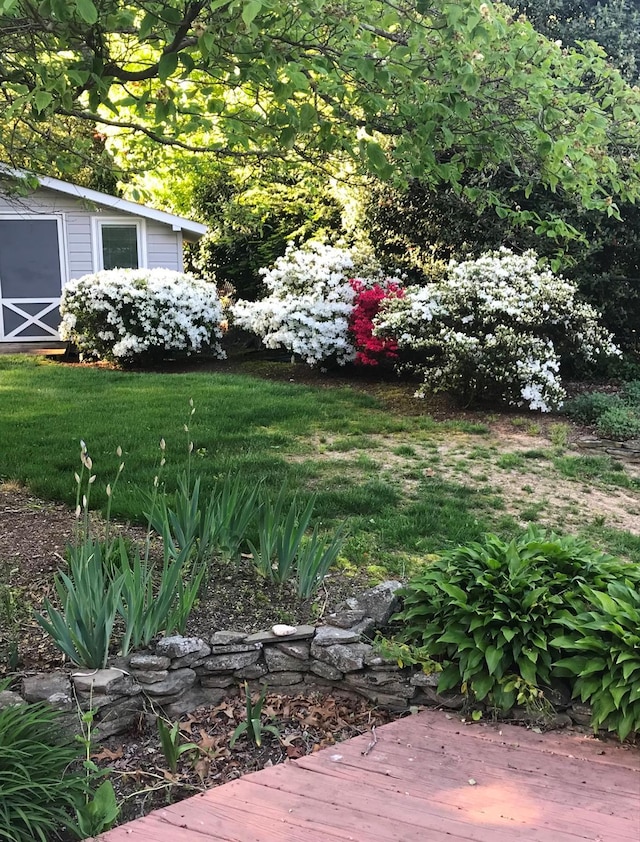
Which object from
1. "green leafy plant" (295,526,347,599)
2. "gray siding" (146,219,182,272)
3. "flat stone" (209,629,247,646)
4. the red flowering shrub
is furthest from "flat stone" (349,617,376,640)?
"gray siding" (146,219,182,272)

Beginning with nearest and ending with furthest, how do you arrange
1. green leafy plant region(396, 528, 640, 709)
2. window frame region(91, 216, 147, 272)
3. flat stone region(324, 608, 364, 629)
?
1. green leafy plant region(396, 528, 640, 709)
2. flat stone region(324, 608, 364, 629)
3. window frame region(91, 216, 147, 272)

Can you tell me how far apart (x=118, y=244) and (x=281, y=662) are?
42.4 feet

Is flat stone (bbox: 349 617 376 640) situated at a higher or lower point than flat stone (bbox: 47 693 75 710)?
higher

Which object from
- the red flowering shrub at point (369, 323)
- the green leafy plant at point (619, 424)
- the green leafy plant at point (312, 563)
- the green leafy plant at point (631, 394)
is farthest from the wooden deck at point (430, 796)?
the red flowering shrub at point (369, 323)

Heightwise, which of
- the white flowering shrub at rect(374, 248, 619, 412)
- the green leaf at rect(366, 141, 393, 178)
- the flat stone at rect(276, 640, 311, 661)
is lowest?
the flat stone at rect(276, 640, 311, 661)

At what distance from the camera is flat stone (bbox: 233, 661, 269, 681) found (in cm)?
300

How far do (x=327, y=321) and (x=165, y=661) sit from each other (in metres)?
8.19

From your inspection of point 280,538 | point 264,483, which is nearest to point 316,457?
point 264,483

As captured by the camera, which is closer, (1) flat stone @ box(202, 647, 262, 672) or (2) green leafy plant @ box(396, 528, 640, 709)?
(2) green leafy plant @ box(396, 528, 640, 709)

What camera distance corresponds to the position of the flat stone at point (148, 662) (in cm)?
281

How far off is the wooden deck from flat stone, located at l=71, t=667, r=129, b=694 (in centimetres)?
59

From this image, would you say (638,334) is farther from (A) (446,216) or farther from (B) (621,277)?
(A) (446,216)

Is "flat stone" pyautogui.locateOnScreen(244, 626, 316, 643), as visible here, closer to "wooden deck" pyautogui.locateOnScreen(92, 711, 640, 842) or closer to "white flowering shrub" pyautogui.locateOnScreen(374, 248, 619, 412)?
"wooden deck" pyautogui.locateOnScreen(92, 711, 640, 842)

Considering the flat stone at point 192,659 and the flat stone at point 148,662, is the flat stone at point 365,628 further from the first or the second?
the flat stone at point 148,662
